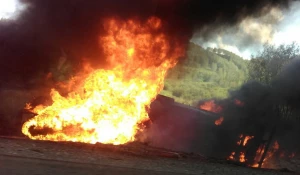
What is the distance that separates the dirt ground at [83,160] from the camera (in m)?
10.2

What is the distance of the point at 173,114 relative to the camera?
26125 millimetres

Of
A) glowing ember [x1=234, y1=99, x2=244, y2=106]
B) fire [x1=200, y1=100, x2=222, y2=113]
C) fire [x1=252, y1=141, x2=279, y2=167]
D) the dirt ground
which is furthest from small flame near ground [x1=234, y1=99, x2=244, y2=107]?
the dirt ground

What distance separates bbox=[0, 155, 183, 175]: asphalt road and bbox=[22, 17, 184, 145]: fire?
5.91 metres

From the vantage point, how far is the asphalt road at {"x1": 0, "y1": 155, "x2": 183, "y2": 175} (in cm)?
925

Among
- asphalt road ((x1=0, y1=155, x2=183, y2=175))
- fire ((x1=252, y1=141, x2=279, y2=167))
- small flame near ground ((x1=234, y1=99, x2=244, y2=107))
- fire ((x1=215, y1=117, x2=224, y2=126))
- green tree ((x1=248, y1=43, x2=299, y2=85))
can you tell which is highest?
green tree ((x1=248, y1=43, x2=299, y2=85))

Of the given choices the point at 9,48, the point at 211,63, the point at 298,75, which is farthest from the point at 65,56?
the point at 211,63

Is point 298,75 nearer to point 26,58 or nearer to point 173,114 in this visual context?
point 173,114

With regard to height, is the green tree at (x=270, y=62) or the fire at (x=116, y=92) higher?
the green tree at (x=270, y=62)

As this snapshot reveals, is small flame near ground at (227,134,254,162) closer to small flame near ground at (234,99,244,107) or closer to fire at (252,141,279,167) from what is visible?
fire at (252,141,279,167)

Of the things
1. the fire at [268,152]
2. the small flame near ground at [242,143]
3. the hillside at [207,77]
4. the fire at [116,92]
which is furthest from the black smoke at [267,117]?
the hillside at [207,77]

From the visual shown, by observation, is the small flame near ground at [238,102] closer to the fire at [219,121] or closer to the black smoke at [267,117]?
the black smoke at [267,117]

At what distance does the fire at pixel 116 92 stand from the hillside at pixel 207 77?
25.2 m

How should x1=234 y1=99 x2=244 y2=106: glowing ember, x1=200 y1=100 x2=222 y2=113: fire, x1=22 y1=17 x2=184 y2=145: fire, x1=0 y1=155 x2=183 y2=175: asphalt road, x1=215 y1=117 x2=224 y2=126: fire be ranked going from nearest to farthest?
x1=0 y1=155 x2=183 y2=175: asphalt road
x1=22 y1=17 x2=184 y2=145: fire
x1=215 y1=117 x2=224 y2=126: fire
x1=234 y1=99 x2=244 y2=106: glowing ember
x1=200 y1=100 x2=222 y2=113: fire

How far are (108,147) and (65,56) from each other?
9.50 meters
